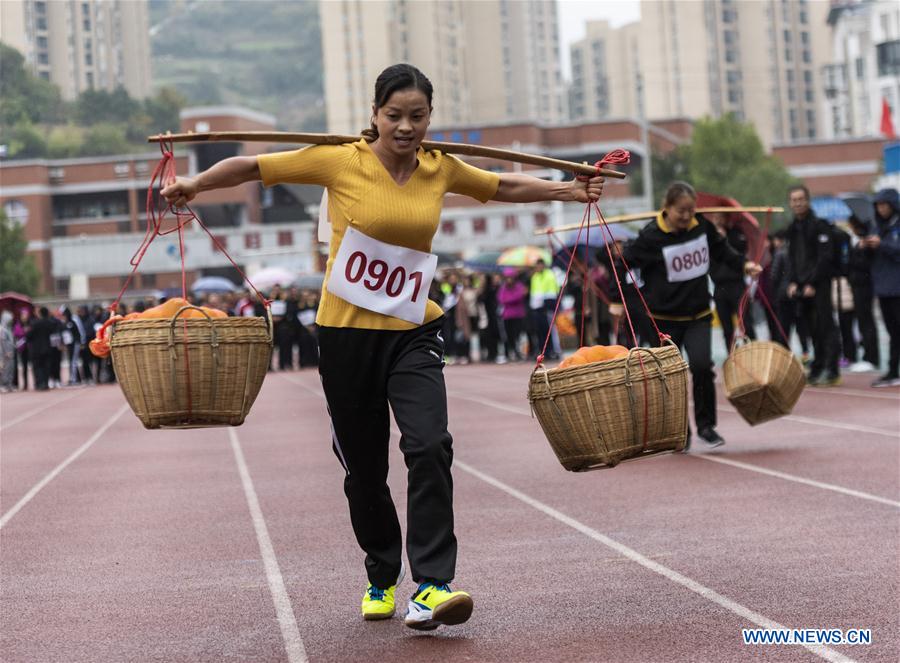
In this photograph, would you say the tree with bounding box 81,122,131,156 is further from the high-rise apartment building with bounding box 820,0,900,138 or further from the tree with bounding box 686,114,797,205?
the high-rise apartment building with bounding box 820,0,900,138

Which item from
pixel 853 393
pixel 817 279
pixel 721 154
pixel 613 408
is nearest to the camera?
pixel 613 408

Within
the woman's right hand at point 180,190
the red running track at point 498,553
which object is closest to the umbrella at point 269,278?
the red running track at point 498,553

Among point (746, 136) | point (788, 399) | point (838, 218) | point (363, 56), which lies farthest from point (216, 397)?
point (363, 56)

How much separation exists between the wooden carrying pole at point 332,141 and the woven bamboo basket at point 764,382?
5.85 metres

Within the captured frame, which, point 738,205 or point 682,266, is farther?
point 738,205

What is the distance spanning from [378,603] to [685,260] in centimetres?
555

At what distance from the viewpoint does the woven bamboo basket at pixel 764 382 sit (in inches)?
462

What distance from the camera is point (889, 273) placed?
55.2 feet

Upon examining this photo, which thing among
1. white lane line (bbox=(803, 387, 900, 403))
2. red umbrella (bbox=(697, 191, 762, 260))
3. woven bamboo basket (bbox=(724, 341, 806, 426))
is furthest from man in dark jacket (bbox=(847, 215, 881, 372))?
woven bamboo basket (bbox=(724, 341, 806, 426))

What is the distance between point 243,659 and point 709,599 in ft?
6.20

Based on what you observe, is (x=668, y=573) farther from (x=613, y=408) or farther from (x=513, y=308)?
(x=513, y=308)

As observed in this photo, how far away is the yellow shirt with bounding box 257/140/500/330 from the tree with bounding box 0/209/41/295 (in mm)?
92438

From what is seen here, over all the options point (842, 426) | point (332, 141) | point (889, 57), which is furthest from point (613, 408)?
point (889, 57)

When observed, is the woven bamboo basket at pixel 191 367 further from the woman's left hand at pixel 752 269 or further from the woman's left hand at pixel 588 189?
the woman's left hand at pixel 752 269
